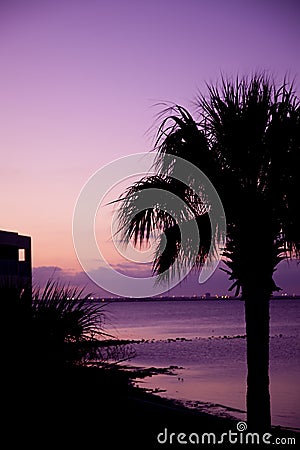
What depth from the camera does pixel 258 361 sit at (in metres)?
9.55

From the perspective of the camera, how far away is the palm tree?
30.8 feet

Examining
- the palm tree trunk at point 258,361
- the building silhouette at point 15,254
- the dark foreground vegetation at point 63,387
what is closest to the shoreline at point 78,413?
the dark foreground vegetation at point 63,387

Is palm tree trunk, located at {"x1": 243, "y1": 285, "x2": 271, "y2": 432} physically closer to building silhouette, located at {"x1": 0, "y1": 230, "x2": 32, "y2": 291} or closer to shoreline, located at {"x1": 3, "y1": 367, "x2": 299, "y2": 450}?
shoreline, located at {"x1": 3, "y1": 367, "x2": 299, "y2": 450}

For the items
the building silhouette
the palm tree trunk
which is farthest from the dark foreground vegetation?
the building silhouette

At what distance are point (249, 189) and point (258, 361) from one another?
2435mm

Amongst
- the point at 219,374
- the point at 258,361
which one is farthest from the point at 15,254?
the point at 258,361

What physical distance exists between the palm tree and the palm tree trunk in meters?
0.01

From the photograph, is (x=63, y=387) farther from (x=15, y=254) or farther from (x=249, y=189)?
(x=15, y=254)

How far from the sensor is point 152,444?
8.12 meters

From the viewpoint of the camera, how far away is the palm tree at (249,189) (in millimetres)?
9383

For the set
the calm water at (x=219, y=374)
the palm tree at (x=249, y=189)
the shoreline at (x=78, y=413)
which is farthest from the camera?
the calm water at (x=219, y=374)

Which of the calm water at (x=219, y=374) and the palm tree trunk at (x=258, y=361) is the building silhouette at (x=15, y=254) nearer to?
the calm water at (x=219, y=374)

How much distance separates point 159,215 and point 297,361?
42920mm

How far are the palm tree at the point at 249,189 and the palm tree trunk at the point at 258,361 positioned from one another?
1cm
